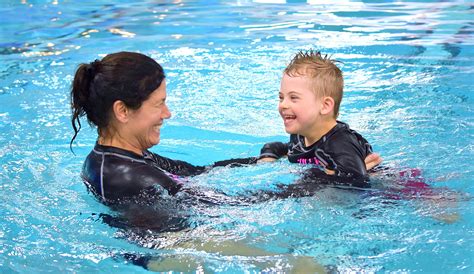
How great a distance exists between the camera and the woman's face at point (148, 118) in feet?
10.6

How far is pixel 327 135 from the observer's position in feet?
12.4

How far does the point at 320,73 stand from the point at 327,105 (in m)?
0.19

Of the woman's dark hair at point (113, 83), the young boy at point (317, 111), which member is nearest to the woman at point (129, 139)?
the woman's dark hair at point (113, 83)

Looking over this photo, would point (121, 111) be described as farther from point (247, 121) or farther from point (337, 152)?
point (247, 121)

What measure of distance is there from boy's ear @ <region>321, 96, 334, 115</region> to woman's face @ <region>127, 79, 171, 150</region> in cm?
96

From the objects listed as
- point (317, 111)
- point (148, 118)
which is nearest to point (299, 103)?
point (317, 111)

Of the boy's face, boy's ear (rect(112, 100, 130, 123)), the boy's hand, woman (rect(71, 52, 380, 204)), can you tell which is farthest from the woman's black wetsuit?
the boy's hand

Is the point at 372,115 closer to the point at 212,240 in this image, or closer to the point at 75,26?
the point at 212,240

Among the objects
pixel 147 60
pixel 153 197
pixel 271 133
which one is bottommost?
pixel 271 133

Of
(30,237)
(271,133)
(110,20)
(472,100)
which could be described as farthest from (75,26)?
(30,237)

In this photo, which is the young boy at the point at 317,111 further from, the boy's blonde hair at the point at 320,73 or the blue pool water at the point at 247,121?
the blue pool water at the point at 247,121

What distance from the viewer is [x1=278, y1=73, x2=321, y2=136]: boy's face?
148 inches

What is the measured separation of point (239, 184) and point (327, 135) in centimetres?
60

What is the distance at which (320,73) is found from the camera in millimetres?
3799
